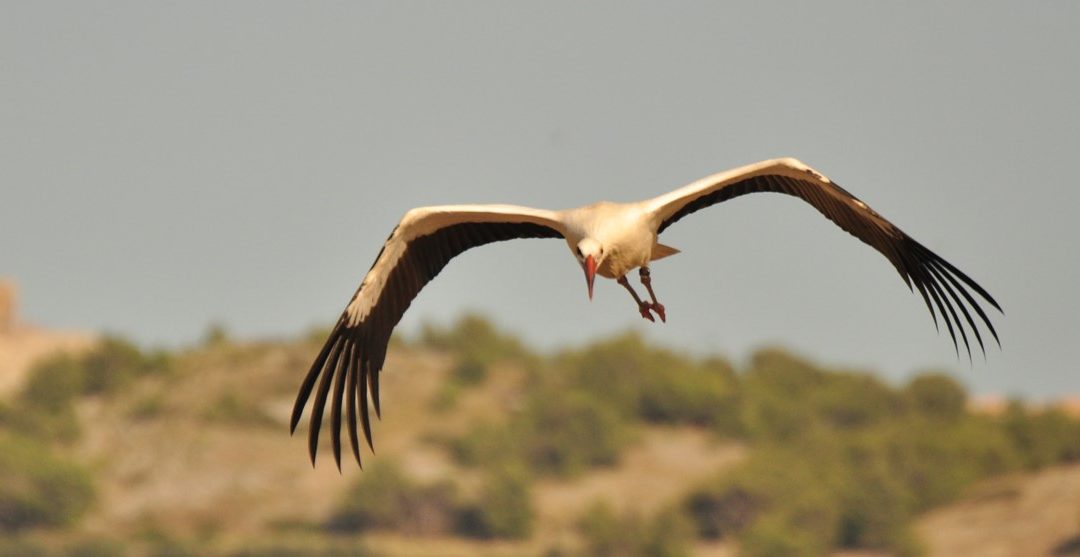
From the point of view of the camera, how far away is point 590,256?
41.4 feet

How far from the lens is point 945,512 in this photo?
207ft

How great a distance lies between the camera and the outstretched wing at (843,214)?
13.4 metres

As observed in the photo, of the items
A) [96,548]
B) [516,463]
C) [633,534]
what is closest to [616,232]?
[633,534]

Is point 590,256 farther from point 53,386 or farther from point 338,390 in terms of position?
point 53,386

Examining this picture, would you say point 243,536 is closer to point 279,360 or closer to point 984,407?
point 279,360

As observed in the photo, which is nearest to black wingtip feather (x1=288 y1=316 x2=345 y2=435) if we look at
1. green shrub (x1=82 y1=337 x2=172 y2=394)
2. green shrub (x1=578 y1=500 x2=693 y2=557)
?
green shrub (x1=578 y1=500 x2=693 y2=557)

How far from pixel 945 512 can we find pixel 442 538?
17058mm

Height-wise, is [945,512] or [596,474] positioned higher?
[596,474]

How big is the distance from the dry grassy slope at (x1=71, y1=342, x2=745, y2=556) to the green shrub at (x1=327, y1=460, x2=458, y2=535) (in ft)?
1.64

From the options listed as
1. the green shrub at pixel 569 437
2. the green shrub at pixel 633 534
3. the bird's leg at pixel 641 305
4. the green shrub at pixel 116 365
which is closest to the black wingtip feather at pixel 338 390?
the bird's leg at pixel 641 305

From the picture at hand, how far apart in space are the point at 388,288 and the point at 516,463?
51367mm

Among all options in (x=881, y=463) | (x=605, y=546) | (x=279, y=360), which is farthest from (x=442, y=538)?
(x=881, y=463)

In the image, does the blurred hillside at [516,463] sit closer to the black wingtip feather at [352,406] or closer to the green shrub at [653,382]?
the green shrub at [653,382]

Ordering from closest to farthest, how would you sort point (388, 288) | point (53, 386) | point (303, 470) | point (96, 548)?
point (388, 288) → point (96, 548) → point (303, 470) → point (53, 386)
